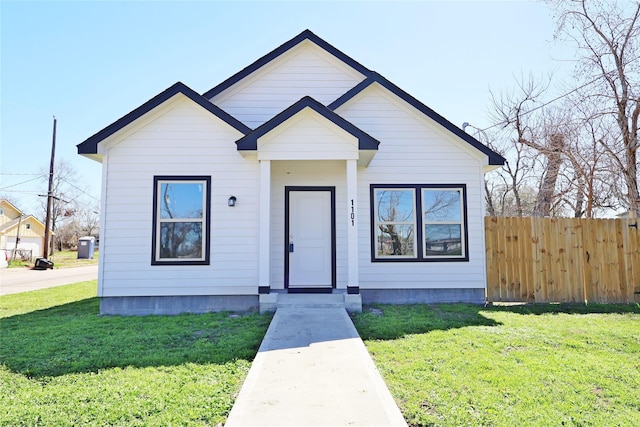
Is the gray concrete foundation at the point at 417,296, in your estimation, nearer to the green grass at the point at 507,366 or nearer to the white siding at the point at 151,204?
the green grass at the point at 507,366

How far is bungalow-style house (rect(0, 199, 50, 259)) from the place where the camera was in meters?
33.2

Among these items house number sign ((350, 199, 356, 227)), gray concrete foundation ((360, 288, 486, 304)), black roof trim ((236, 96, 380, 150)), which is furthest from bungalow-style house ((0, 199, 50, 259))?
house number sign ((350, 199, 356, 227))

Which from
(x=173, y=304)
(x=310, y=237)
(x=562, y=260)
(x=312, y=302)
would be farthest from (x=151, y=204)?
(x=562, y=260)

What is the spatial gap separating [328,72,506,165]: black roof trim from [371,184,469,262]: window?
927 millimetres

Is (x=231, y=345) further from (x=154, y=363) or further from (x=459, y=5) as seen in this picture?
(x=459, y=5)

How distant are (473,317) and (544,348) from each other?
1.78m

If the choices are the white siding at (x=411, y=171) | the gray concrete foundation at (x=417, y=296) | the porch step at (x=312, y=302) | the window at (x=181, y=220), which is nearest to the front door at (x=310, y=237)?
the white siding at (x=411, y=171)

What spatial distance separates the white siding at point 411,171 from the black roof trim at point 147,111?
2615 mm

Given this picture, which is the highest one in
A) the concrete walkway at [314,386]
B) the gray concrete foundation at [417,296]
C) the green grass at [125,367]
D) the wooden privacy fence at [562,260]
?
the wooden privacy fence at [562,260]

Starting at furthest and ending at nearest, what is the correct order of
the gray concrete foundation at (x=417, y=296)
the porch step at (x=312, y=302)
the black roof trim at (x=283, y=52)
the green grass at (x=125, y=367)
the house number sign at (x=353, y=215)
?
1. the black roof trim at (x=283, y=52)
2. the gray concrete foundation at (x=417, y=296)
3. the house number sign at (x=353, y=215)
4. the porch step at (x=312, y=302)
5. the green grass at (x=125, y=367)

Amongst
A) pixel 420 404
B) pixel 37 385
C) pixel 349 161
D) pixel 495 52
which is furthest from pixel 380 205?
pixel 495 52

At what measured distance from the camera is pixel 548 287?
7.95 m

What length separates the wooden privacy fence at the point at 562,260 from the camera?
790cm

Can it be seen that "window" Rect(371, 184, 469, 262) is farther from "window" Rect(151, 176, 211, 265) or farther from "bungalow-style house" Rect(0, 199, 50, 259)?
"bungalow-style house" Rect(0, 199, 50, 259)
